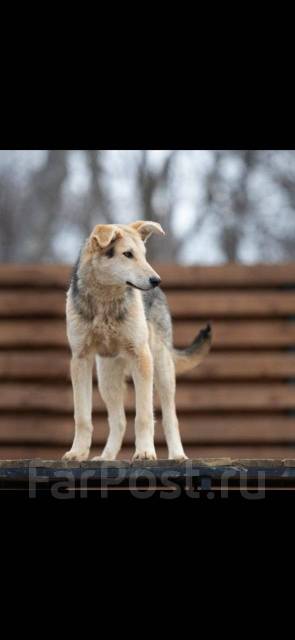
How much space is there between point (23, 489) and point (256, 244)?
13720 mm

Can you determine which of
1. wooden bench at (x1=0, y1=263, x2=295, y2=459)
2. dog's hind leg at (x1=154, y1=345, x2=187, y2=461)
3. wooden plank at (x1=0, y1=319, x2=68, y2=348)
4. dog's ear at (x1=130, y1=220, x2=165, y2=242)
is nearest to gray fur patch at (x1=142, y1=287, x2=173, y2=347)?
dog's hind leg at (x1=154, y1=345, x2=187, y2=461)

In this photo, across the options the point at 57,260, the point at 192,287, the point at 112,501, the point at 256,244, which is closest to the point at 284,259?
the point at 256,244

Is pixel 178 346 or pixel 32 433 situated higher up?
pixel 178 346

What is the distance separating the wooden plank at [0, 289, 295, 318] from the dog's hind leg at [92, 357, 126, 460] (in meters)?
2.55

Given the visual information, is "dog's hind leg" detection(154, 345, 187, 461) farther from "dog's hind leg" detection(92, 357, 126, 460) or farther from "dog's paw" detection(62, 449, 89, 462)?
"dog's paw" detection(62, 449, 89, 462)

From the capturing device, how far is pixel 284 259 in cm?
1817

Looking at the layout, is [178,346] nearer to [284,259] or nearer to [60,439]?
[60,439]

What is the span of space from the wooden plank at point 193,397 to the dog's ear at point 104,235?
3410mm

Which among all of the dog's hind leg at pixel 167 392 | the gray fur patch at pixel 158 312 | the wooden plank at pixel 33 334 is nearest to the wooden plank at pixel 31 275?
the wooden plank at pixel 33 334

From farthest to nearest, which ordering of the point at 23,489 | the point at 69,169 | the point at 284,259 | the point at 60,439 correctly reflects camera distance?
the point at 69,169 < the point at 284,259 < the point at 60,439 < the point at 23,489

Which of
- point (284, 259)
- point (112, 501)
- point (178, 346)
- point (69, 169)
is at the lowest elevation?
point (112, 501)

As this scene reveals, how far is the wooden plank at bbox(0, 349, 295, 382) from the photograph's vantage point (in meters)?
8.82

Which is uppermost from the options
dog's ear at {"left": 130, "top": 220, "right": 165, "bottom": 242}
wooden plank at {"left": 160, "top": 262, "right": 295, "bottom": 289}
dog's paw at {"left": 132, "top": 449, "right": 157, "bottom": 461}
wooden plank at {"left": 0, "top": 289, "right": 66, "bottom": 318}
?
wooden plank at {"left": 160, "top": 262, "right": 295, "bottom": 289}

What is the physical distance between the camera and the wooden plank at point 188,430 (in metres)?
8.73
